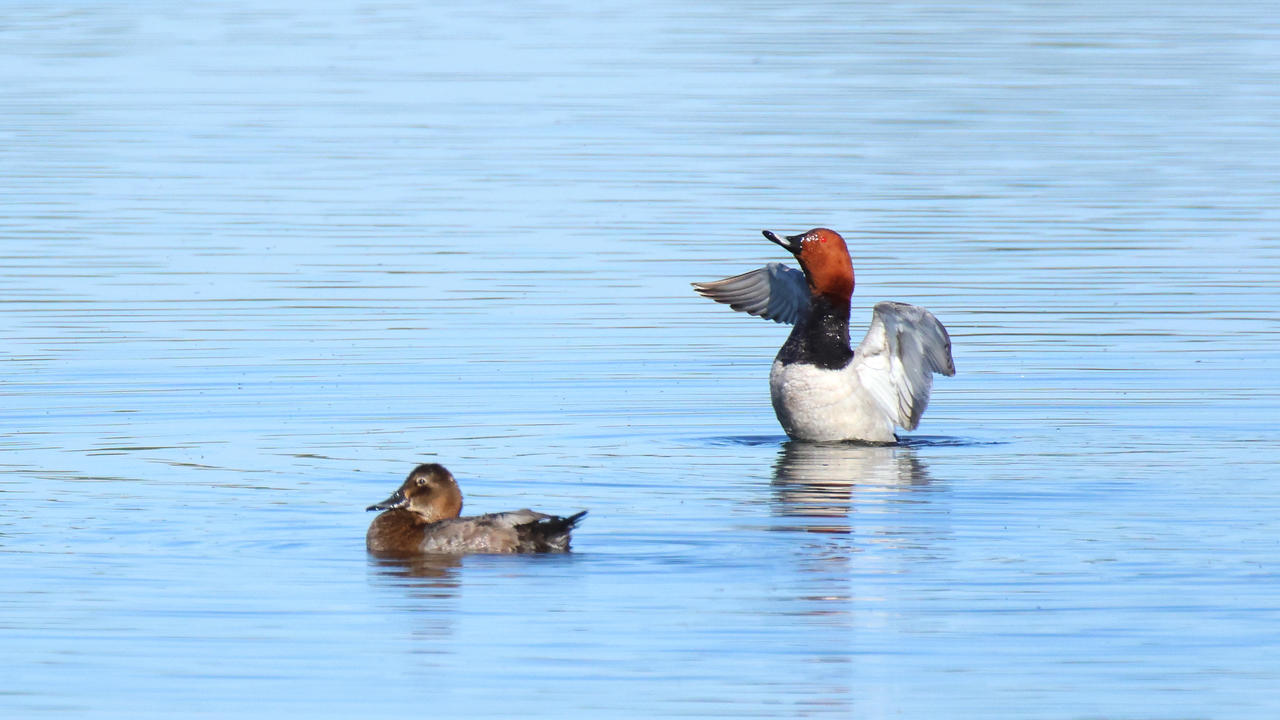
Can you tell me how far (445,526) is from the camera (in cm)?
1088

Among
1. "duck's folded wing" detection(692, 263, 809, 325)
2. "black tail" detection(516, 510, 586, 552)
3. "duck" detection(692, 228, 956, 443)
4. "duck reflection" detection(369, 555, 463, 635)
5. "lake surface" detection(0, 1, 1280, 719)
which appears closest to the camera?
"lake surface" detection(0, 1, 1280, 719)

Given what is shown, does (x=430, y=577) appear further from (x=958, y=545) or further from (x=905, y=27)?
(x=905, y=27)

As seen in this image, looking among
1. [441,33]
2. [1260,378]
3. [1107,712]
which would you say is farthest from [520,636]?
[441,33]

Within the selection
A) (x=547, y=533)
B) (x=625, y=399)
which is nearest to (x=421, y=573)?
(x=547, y=533)

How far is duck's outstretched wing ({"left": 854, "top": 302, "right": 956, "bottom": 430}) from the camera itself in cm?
1438

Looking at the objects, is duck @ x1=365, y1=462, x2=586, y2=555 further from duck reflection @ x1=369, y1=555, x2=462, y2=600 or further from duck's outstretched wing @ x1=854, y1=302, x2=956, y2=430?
duck's outstretched wing @ x1=854, y1=302, x2=956, y2=430

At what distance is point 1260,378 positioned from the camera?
1574 cm

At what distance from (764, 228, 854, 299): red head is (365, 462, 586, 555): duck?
4.09 metres

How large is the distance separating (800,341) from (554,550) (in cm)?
414

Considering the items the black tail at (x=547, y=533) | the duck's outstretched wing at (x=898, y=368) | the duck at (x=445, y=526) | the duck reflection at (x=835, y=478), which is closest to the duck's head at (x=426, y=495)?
the duck at (x=445, y=526)

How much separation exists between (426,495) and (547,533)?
832mm

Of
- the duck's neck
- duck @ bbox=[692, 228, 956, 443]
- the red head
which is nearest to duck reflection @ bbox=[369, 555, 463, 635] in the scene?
duck @ bbox=[692, 228, 956, 443]

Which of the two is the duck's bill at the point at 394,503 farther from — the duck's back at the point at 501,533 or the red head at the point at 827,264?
the red head at the point at 827,264

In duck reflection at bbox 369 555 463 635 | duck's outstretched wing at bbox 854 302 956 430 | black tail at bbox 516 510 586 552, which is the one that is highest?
duck's outstretched wing at bbox 854 302 956 430
